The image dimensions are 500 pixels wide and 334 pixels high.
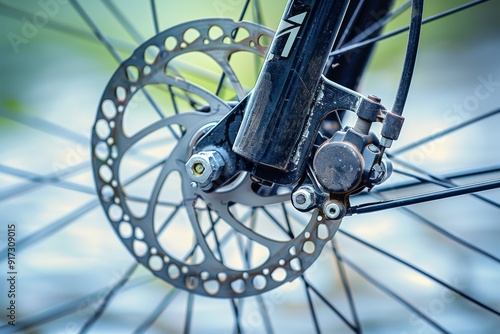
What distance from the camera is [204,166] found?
83 centimetres

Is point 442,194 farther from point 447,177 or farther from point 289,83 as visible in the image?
point 447,177

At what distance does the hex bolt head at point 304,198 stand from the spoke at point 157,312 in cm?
64

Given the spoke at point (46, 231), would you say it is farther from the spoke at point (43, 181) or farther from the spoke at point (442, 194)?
the spoke at point (442, 194)

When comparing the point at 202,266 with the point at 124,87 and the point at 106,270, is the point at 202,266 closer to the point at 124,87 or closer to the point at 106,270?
the point at 124,87

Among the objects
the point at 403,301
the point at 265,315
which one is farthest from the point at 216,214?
the point at 403,301

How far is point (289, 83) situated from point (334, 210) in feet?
0.51

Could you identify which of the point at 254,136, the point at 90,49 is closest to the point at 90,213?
the point at 90,49

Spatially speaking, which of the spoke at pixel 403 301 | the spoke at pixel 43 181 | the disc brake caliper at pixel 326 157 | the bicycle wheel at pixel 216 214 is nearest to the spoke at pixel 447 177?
the bicycle wheel at pixel 216 214

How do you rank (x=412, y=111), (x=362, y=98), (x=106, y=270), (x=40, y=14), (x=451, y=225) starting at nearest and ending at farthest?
(x=362, y=98) < (x=40, y=14) < (x=106, y=270) < (x=451, y=225) < (x=412, y=111)

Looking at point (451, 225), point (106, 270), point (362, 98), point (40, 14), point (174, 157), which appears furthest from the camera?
point (451, 225)

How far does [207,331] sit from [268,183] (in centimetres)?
59

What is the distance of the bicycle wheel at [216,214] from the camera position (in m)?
1.34

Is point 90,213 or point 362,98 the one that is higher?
point 362,98

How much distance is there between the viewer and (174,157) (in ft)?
3.07
